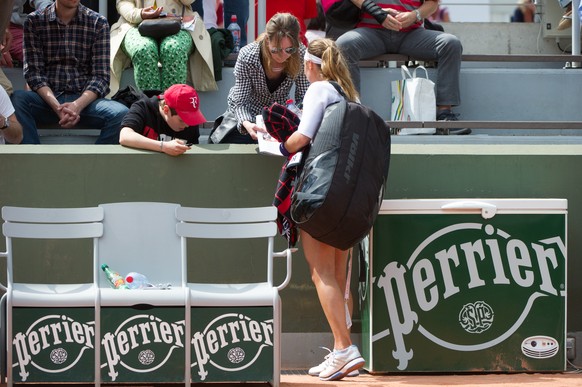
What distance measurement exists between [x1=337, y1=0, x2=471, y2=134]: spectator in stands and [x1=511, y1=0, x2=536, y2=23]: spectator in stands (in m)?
3.23

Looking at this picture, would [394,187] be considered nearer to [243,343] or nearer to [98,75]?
[243,343]

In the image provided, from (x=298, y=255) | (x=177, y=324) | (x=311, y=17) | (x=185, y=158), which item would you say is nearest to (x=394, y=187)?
(x=298, y=255)

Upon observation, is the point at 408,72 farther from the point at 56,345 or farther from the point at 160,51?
the point at 56,345

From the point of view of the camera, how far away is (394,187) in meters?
7.52

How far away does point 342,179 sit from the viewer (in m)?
6.56

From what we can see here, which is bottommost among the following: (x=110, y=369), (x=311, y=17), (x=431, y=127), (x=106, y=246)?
(x=110, y=369)

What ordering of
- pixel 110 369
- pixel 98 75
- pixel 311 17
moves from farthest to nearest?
pixel 311 17, pixel 98 75, pixel 110 369

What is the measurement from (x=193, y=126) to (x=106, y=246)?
127 cm

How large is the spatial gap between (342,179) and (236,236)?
68cm

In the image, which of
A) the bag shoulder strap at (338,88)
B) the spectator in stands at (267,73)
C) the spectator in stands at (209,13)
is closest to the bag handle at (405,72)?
the spectator in stands at (267,73)

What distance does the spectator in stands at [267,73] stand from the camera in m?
7.61

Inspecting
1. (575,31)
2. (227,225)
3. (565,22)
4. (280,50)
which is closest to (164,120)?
(280,50)

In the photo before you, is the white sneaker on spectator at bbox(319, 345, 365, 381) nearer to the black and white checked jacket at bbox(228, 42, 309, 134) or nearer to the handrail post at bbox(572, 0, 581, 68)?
the black and white checked jacket at bbox(228, 42, 309, 134)

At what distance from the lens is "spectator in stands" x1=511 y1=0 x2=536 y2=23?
1250 cm
